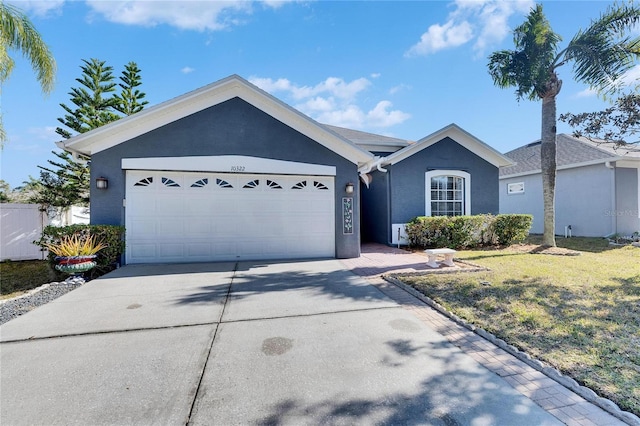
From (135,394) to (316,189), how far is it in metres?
7.50

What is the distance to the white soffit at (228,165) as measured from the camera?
324 inches

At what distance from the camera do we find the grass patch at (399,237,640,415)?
3.10m

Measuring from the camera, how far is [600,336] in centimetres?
384

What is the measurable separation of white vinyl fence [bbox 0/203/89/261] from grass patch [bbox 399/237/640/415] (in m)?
12.7

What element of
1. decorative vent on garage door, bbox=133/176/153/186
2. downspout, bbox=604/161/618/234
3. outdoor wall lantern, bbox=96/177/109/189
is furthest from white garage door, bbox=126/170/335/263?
downspout, bbox=604/161/618/234

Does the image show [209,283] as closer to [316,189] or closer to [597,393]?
[316,189]

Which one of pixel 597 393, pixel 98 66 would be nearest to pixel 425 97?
pixel 597 393

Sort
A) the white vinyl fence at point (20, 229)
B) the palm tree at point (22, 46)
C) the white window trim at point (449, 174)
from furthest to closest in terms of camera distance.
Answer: the white window trim at point (449, 174)
the white vinyl fence at point (20, 229)
the palm tree at point (22, 46)

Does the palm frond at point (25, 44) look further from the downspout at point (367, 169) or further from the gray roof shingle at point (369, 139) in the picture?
the gray roof shingle at point (369, 139)

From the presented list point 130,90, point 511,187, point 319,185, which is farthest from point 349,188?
point 130,90

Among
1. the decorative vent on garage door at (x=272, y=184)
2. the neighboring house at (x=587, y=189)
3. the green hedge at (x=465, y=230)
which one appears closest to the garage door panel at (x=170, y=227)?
the decorative vent on garage door at (x=272, y=184)

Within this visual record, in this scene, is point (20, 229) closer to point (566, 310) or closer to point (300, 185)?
point (300, 185)

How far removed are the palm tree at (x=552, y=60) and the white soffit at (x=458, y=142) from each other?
2.09 meters

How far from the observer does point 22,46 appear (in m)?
8.38
